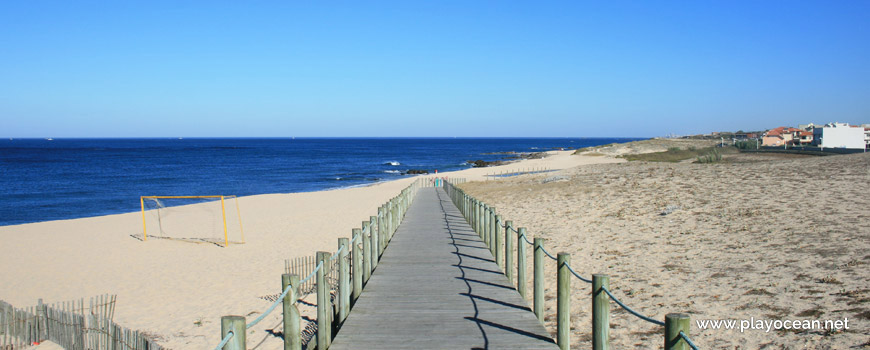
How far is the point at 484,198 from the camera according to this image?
2555 cm

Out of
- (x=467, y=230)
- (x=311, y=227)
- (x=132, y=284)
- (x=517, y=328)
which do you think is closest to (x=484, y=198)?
(x=311, y=227)

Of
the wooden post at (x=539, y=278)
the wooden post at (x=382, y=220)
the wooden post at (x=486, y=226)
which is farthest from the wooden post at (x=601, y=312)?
the wooden post at (x=486, y=226)

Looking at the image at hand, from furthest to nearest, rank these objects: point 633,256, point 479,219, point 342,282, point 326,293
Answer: point 479,219
point 633,256
point 342,282
point 326,293

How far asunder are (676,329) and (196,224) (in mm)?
24490

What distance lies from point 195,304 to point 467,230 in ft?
21.4

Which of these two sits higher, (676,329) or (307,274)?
(676,329)

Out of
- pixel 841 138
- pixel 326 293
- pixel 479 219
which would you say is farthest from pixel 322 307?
pixel 841 138

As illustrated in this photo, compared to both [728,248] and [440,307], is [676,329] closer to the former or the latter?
[440,307]

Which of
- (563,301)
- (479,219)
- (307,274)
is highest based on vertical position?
(563,301)

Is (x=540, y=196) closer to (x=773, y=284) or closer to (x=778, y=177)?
(x=778, y=177)

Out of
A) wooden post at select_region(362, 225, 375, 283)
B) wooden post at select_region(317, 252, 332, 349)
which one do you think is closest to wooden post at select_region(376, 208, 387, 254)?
wooden post at select_region(362, 225, 375, 283)

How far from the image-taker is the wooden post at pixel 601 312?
4.23 m

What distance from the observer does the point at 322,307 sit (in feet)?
17.4

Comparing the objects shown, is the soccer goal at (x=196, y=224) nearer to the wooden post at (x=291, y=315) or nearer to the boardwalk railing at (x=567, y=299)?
the boardwalk railing at (x=567, y=299)
